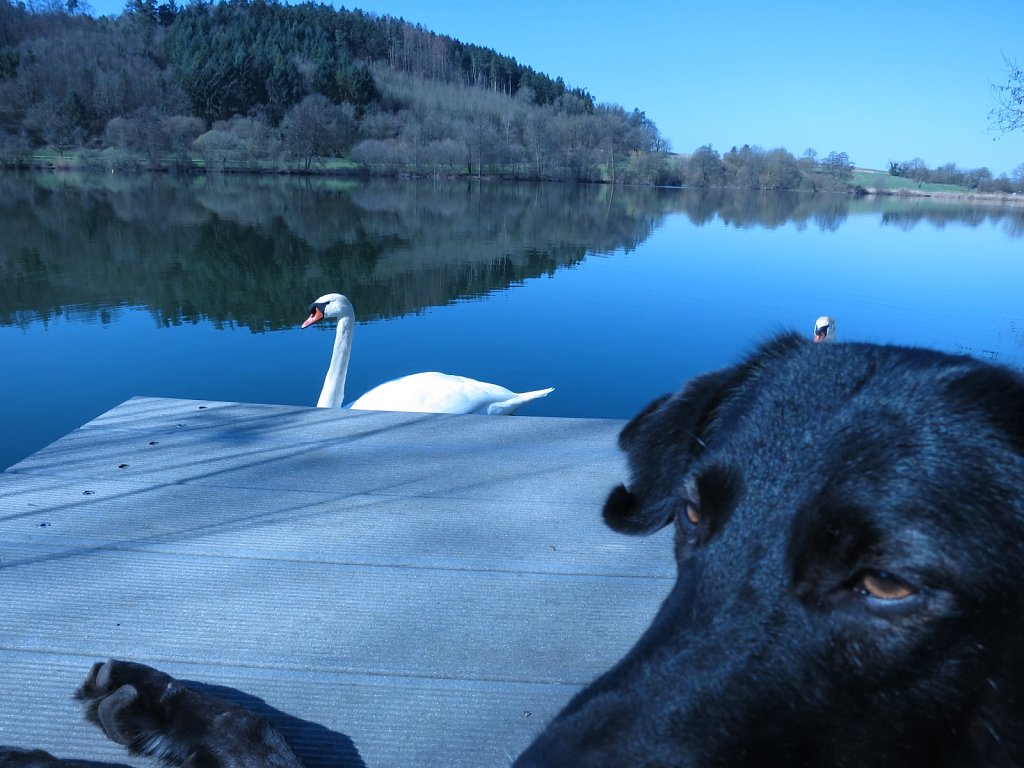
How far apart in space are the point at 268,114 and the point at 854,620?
90.2 metres

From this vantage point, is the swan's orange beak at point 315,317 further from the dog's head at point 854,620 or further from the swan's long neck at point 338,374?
the dog's head at point 854,620

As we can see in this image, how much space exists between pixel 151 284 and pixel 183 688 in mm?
18778

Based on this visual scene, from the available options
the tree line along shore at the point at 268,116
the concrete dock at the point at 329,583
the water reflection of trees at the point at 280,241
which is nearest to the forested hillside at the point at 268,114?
the tree line along shore at the point at 268,116

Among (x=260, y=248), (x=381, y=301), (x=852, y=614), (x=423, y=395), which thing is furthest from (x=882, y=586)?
(x=260, y=248)

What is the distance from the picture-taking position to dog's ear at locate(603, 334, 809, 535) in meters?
1.69

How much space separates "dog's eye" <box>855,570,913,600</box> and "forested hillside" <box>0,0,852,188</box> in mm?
66707

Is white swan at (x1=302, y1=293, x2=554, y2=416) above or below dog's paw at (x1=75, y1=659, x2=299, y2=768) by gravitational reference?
below

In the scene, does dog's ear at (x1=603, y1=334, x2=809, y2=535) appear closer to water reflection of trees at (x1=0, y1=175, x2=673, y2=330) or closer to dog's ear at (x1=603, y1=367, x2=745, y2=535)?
dog's ear at (x1=603, y1=367, x2=745, y2=535)

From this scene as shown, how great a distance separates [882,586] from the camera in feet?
3.23

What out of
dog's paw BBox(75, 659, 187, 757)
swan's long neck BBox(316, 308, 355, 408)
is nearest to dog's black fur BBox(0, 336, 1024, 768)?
dog's paw BBox(75, 659, 187, 757)

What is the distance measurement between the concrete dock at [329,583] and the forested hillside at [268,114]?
210 feet

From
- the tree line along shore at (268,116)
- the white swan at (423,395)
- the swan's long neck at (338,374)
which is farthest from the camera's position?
the tree line along shore at (268,116)

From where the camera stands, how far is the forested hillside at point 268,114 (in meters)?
63.7

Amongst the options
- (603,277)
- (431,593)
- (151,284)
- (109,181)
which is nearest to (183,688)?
(431,593)
